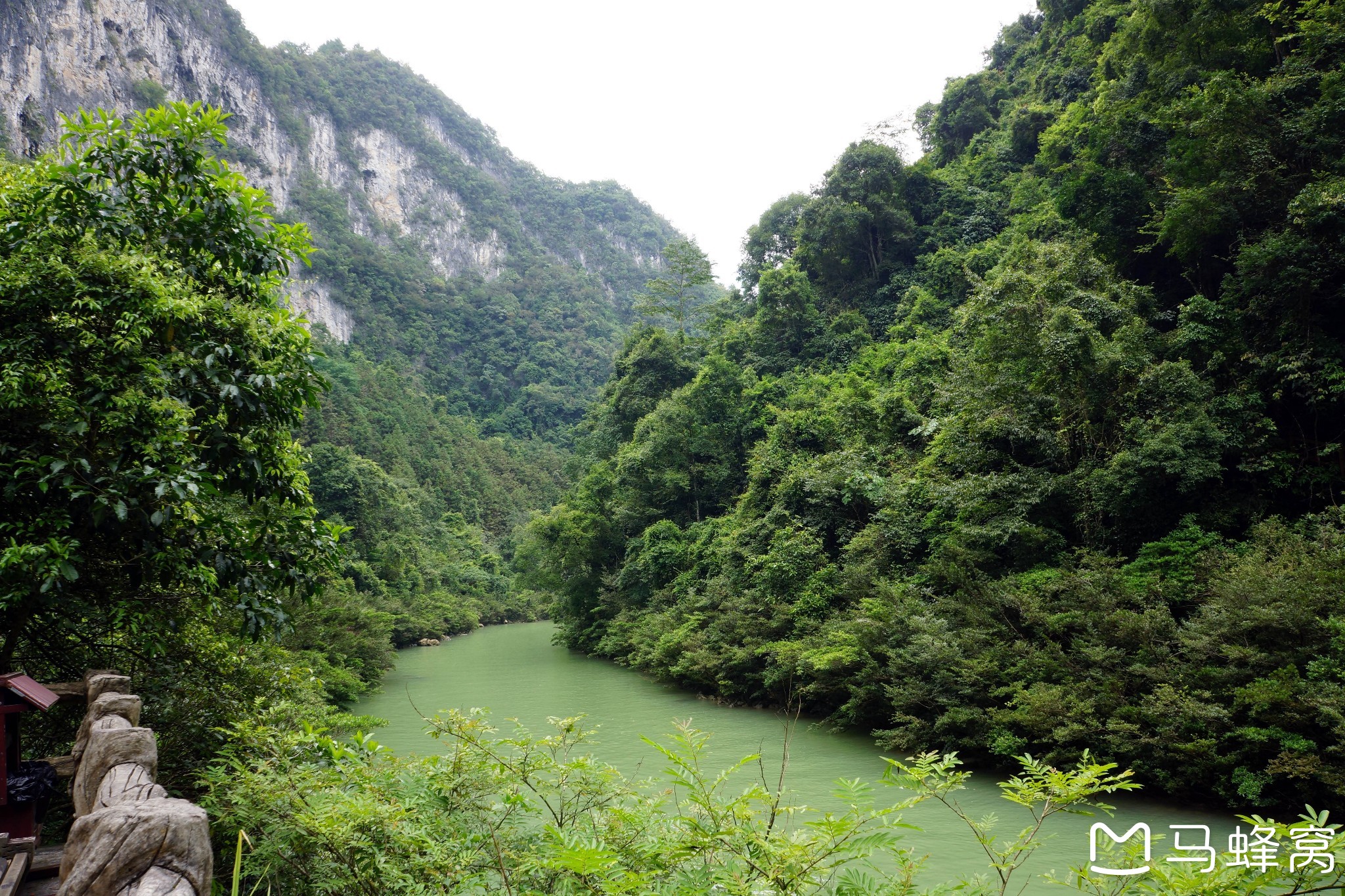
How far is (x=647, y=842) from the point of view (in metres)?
2.72

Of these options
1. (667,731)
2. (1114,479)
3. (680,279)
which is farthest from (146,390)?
(680,279)

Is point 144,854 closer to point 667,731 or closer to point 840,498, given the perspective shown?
point 667,731

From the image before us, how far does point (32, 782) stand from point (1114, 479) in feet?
35.0

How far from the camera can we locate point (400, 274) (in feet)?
236

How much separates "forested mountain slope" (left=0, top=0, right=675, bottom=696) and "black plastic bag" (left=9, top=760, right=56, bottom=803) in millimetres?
9605

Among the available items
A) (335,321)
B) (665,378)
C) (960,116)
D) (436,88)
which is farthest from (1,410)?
(436,88)

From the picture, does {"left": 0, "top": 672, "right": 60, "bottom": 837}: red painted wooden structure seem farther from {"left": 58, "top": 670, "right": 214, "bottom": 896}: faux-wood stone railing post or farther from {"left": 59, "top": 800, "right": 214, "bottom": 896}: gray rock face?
{"left": 59, "top": 800, "right": 214, "bottom": 896}: gray rock face

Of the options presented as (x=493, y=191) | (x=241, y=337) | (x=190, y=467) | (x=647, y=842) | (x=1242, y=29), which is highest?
(x=493, y=191)

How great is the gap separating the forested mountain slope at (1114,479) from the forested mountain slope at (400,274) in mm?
8804

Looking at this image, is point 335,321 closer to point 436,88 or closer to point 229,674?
point 436,88

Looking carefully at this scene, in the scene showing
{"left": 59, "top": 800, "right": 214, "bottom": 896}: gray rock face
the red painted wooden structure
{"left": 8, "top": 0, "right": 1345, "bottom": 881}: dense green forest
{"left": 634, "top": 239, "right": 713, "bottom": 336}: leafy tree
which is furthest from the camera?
{"left": 634, "top": 239, "right": 713, "bottom": 336}: leafy tree

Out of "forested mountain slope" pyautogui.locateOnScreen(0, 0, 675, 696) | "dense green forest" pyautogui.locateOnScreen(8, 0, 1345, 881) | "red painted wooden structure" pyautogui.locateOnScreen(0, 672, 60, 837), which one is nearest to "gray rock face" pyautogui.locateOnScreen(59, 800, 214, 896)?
"dense green forest" pyautogui.locateOnScreen(8, 0, 1345, 881)

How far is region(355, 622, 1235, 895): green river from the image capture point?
685 cm

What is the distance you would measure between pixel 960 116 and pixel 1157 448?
838 inches
